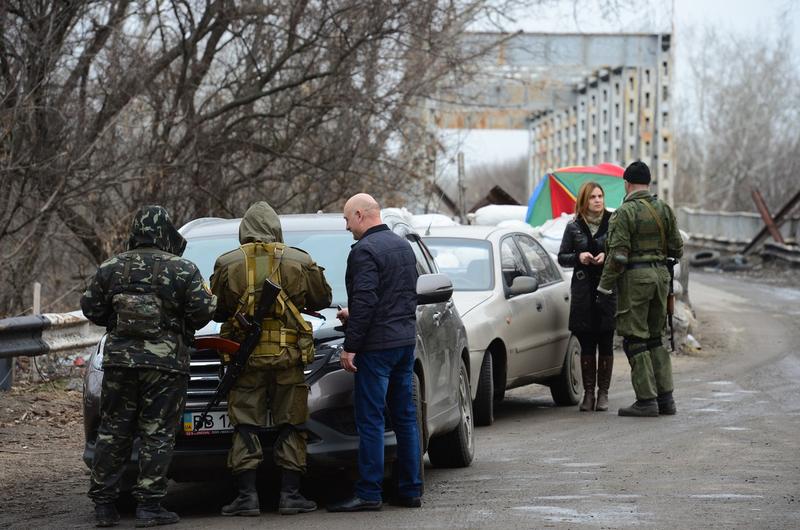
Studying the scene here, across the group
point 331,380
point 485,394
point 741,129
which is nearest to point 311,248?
point 331,380

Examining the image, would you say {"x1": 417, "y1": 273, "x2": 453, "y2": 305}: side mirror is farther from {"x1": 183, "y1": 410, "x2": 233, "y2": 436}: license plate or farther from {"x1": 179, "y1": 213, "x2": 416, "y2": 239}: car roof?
{"x1": 183, "y1": 410, "x2": 233, "y2": 436}: license plate

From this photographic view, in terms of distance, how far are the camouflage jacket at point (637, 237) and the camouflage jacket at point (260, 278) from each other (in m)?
4.74

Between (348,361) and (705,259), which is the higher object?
(348,361)

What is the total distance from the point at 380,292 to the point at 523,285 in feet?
14.6

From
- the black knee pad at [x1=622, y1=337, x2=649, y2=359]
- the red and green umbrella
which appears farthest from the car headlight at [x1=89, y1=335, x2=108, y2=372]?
the red and green umbrella

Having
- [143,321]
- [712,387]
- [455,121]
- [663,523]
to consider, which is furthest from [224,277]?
[455,121]

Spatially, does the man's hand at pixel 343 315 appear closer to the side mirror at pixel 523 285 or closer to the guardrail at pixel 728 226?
the side mirror at pixel 523 285

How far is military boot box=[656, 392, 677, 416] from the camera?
11695 millimetres

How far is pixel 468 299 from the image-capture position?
1144cm

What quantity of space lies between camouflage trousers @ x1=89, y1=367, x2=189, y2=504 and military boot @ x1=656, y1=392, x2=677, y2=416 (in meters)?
5.73

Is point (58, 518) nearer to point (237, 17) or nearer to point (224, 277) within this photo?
point (224, 277)

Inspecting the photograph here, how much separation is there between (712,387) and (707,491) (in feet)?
20.9

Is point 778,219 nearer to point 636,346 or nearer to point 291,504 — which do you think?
point 636,346

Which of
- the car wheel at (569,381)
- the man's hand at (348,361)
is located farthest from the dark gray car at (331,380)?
the car wheel at (569,381)
